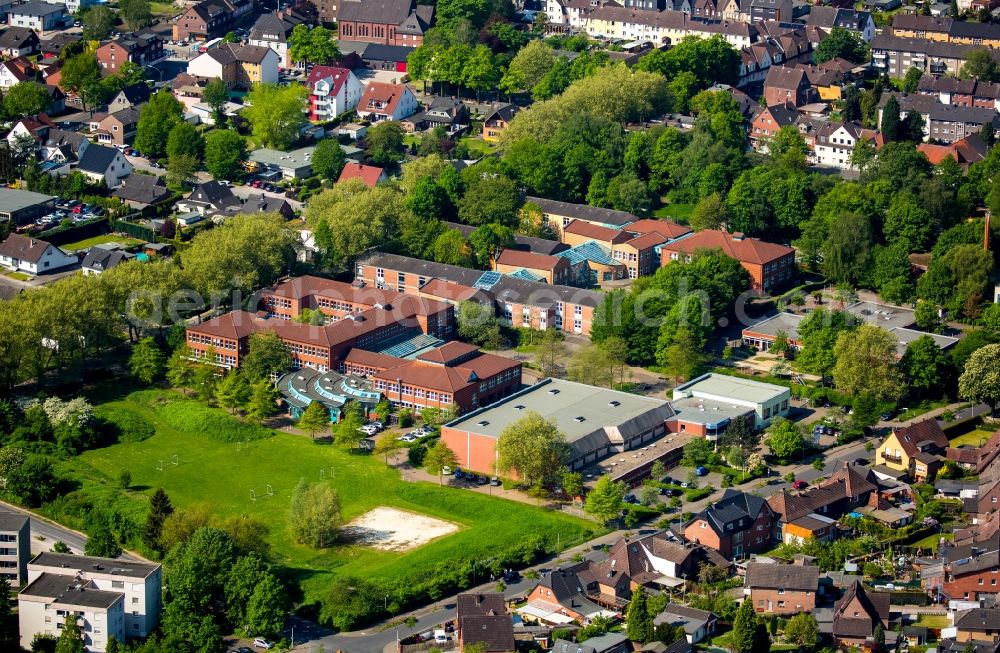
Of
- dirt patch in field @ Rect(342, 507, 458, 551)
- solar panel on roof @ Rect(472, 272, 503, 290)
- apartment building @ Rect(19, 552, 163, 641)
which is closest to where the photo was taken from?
apartment building @ Rect(19, 552, 163, 641)

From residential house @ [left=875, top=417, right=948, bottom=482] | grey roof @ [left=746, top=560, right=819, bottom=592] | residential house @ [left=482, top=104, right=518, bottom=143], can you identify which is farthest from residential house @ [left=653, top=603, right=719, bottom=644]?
residential house @ [left=482, top=104, right=518, bottom=143]

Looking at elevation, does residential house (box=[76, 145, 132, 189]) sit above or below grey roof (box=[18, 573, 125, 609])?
above

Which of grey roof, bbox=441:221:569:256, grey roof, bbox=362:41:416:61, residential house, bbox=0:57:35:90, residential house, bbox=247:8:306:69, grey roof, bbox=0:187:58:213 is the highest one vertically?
residential house, bbox=247:8:306:69

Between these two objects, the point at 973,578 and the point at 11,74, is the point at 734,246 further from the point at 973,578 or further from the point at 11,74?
the point at 11,74

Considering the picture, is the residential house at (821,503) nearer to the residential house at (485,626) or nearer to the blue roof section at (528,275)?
the residential house at (485,626)

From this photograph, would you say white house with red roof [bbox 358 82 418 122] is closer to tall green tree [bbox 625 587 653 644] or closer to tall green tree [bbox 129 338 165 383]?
tall green tree [bbox 129 338 165 383]

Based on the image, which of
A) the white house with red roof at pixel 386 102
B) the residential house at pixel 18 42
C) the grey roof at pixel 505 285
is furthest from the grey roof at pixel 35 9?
the grey roof at pixel 505 285

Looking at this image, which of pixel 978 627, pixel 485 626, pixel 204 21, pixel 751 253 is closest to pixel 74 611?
pixel 485 626
